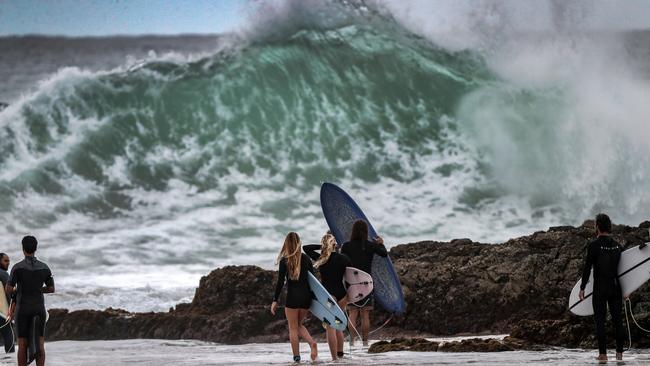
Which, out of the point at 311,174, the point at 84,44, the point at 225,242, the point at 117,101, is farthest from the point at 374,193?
the point at 84,44

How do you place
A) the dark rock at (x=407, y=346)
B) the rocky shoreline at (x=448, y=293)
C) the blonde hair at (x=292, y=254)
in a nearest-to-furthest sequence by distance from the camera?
1. the blonde hair at (x=292, y=254)
2. the dark rock at (x=407, y=346)
3. the rocky shoreline at (x=448, y=293)

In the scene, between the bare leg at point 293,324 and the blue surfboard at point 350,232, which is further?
the blue surfboard at point 350,232

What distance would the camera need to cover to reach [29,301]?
7.41 m

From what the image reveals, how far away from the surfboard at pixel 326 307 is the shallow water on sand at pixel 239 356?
0.99ft

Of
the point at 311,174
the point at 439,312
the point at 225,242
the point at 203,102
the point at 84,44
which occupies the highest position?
the point at 84,44

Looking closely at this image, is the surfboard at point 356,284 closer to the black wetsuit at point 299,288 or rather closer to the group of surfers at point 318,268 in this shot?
the group of surfers at point 318,268

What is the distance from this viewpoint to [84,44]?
30609 millimetres

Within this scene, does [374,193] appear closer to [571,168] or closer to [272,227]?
[272,227]

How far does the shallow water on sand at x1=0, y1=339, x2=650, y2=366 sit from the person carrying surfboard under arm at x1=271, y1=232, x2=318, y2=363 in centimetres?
33

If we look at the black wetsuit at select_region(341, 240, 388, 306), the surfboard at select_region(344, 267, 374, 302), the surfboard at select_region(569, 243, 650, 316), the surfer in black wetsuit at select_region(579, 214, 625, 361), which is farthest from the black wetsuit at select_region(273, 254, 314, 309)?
the surfboard at select_region(569, 243, 650, 316)

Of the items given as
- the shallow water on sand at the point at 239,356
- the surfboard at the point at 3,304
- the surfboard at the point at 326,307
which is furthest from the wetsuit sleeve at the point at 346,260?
the surfboard at the point at 3,304

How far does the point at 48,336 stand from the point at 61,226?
36.8 ft

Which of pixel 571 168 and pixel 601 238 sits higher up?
pixel 571 168

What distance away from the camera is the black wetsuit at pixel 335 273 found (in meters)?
8.16
